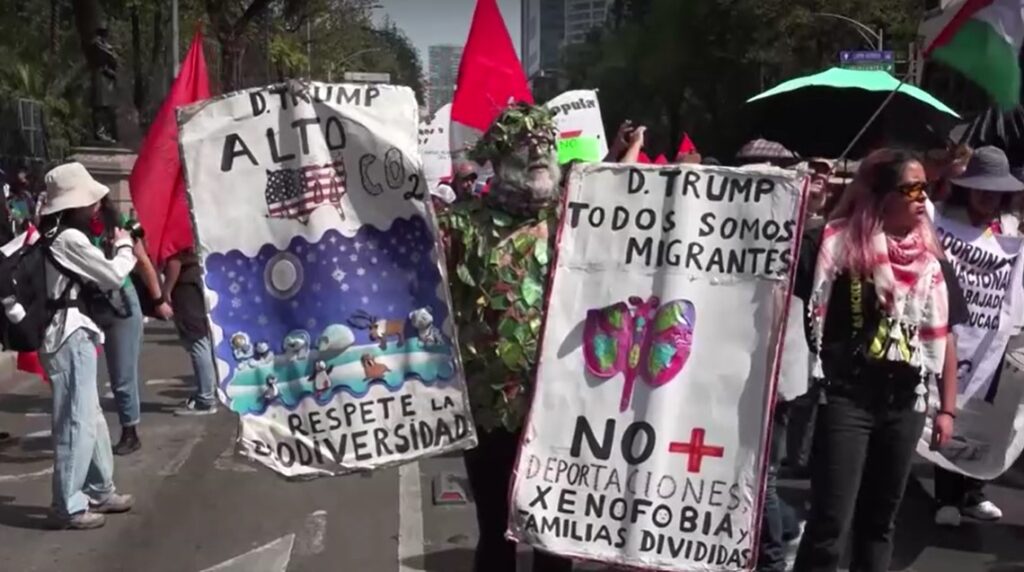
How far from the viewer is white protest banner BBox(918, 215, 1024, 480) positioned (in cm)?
638

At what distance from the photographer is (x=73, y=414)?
6.76 metres

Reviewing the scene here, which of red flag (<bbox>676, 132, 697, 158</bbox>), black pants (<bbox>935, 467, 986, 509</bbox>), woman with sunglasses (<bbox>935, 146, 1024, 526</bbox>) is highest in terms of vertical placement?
red flag (<bbox>676, 132, 697, 158</bbox>)

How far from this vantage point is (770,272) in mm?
4070

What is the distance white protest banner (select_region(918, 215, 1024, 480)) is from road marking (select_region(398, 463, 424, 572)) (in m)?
2.42

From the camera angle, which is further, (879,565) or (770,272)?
(879,565)

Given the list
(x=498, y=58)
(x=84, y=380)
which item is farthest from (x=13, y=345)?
(x=498, y=58)

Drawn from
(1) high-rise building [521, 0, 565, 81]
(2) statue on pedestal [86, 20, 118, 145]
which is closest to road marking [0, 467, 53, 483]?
(2) statue on pedestal [86, 20, 118, 145]

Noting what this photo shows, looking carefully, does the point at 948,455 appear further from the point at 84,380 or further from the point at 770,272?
the point at 84,380

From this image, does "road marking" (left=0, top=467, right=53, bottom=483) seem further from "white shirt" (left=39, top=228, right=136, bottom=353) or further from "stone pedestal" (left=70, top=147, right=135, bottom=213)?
"stone pedestal" (left=70, top=147, right=135, bottom=213)

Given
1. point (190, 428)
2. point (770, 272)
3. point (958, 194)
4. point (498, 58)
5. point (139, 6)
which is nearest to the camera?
point (770, 272)

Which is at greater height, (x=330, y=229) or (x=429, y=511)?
(x=330, y=229)

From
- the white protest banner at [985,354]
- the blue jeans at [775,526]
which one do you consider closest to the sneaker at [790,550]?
the blue jeans at [775,526]

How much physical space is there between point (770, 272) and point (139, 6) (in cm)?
2649

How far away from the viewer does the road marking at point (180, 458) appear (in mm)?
8359
